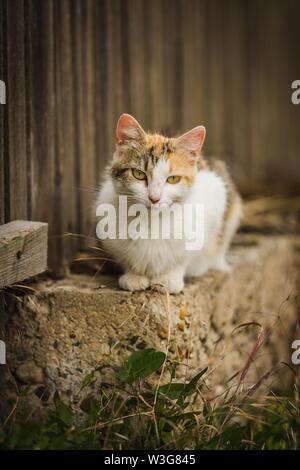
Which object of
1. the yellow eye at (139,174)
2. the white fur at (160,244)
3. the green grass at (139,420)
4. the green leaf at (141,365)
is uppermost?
the yellow eye at (139,174)

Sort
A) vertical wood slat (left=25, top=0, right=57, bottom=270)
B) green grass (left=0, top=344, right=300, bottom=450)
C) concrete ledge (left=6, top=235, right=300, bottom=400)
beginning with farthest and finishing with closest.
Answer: vertical wood slat (left=25, top=0, right=57, bottom=270), concrete ledge (left=6, top=235, right=300, bottom=400), green grass (left=0, top=344, right=300, bottom=450)

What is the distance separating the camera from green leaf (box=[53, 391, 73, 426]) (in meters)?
2.27

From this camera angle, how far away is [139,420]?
2.30 metres

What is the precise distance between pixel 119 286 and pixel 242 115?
133 inches

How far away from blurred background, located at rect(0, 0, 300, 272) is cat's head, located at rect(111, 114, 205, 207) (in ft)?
1.49

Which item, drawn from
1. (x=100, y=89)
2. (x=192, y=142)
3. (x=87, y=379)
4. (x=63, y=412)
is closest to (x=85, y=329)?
(x=87, y=379)

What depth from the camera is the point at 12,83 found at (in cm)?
254

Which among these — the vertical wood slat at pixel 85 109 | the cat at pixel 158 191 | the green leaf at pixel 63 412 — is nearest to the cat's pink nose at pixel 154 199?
the cat at pixel 158 191

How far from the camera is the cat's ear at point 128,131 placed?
2.44 m

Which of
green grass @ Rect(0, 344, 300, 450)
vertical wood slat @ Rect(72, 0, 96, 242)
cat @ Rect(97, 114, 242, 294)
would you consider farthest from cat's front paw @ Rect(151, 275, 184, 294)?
vertical wood slat @ Rect(72, 0, 96, 242)

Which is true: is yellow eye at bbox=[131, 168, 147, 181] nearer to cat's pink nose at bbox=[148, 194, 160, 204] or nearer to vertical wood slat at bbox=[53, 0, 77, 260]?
cat's pink nose at bbox=[148, 194, 160, 204]

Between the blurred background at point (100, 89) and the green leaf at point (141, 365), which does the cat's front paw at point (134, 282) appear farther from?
the blurred background at point (100, 89)

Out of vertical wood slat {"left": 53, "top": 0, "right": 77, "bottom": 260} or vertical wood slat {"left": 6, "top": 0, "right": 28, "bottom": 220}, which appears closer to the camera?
vertical wood slat {"left": 6, "top": 0, "right": 28, "bottom": 220}
